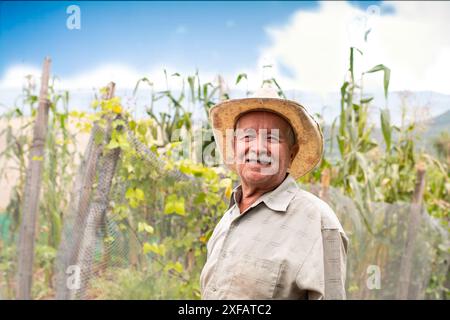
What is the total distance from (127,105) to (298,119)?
5.55 feet

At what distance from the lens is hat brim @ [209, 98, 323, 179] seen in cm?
156

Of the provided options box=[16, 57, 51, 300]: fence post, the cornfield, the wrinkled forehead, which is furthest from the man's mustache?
box=[16, 57, 51, 300]: fence post

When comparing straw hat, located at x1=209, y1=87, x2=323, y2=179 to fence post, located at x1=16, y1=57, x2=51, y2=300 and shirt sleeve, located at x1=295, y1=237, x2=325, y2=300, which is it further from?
fence post, located at x1=16, y1=57, x2=51, y2=300

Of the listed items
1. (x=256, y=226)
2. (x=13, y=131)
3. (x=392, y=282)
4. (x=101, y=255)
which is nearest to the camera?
(x=256, y=226)

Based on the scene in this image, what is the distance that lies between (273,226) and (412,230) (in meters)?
2.95

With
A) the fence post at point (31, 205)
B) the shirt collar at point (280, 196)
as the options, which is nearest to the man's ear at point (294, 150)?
the shirt collar at point (280, 196)

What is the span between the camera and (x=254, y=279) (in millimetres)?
1367

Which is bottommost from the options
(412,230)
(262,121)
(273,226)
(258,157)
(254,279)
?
(412,230)

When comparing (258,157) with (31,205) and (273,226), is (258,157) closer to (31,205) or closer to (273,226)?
(273,226)

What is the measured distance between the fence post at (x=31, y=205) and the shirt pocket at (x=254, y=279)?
2.25m

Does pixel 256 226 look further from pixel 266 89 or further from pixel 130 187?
pixel 130 187

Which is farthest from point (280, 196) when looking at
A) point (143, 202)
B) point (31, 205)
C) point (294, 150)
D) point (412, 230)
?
point (412, 230)
